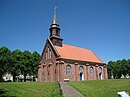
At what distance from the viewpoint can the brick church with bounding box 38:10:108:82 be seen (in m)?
40.8

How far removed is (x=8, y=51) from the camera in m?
54.5

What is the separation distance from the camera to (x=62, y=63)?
40.3 m

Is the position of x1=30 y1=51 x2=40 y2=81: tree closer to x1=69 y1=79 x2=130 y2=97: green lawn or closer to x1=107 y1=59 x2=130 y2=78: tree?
x1=69 y1=79 x2=130 y2=97: green lawn

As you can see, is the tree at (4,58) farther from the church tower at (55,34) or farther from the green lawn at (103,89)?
the green lawn at (103,89)

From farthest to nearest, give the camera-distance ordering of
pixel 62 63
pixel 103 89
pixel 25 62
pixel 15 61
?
pixel 25 62, pixel 15 61, pixel 62 63, pixel 103 89

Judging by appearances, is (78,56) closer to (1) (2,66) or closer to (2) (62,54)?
(2) (62,54)

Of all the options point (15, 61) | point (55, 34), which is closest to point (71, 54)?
point (55, 34)

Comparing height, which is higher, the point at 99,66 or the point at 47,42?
the point at 47,42

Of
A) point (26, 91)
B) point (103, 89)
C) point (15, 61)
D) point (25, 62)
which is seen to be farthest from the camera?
point (25, 62)

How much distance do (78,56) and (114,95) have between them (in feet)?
101

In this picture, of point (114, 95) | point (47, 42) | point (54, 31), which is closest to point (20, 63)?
point (47, 42)

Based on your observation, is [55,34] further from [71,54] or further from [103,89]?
[103,89]

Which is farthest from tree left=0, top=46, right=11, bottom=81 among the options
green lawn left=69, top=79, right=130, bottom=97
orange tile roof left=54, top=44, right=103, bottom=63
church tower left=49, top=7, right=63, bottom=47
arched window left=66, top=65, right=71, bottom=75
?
green lawn left=69, top=79, right=130, bottom=97

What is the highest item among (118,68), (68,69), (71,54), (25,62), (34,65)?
(71,54)
